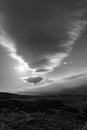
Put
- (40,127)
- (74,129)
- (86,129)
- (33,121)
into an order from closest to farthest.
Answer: (86,129)
(74,129)
(40,127)
(33,121)

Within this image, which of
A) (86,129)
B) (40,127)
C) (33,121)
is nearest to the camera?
(86,129)

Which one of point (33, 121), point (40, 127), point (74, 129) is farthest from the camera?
point (33, 121)

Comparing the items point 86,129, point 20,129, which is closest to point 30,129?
point 20,129

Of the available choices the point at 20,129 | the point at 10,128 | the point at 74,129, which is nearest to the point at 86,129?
the point at 74,129

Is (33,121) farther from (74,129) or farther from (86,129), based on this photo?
(86,129)

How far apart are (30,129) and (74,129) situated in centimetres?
932

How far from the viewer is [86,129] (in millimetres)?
34781

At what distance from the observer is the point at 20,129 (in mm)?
38250

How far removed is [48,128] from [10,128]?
8297 mm

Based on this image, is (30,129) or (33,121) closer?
(30,129)

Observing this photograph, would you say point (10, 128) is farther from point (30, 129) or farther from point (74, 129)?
point (74, 129)

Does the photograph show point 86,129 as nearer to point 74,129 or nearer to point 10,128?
point 74,129

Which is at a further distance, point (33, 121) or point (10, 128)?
point (33, 121)

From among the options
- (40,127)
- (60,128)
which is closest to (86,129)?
(60,128)
